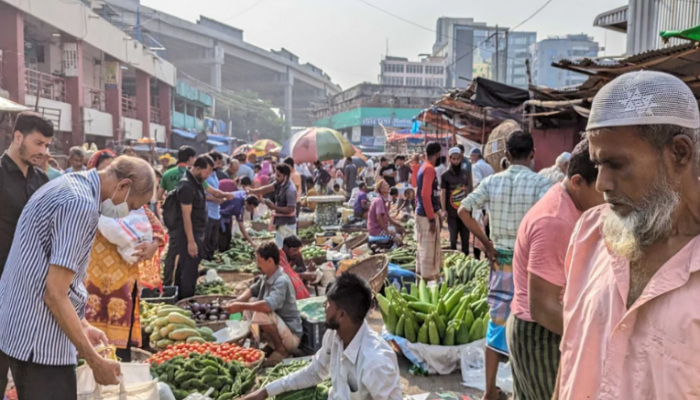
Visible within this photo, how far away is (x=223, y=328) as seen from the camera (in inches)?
210

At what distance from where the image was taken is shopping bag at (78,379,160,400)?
272 centimetres

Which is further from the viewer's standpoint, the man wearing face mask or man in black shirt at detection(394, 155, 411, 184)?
man in black shirt at detection(394, 155, 411, 184)

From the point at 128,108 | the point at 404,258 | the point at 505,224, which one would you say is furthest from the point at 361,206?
the point at 128,108

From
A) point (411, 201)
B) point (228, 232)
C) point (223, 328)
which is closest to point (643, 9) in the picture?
point (411, 201)

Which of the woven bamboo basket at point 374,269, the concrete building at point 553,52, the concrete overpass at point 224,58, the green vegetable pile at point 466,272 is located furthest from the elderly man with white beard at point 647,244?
the concrete building at point 553,52

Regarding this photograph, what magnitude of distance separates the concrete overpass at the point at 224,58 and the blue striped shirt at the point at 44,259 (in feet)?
99.1

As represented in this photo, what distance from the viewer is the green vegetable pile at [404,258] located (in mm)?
7902

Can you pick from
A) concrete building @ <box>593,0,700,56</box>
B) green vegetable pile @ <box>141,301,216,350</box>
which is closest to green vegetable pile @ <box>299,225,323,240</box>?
green vegetable pile @ <box>141,301,216,350</box>

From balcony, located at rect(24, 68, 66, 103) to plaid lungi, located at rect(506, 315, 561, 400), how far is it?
63.6 ft

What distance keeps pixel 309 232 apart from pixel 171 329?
21.8 ft

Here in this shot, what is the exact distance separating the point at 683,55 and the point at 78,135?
21.8 m

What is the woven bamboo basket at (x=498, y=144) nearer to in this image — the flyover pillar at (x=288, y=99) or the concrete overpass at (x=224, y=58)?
the concrete overpass at (x=224, y=58)

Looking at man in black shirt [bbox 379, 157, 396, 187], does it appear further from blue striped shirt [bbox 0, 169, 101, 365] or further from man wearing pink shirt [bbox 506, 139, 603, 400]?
blue striped shirt [bbox 0, 169, 101, 365]

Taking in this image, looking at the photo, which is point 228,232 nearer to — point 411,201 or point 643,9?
point 411,201
